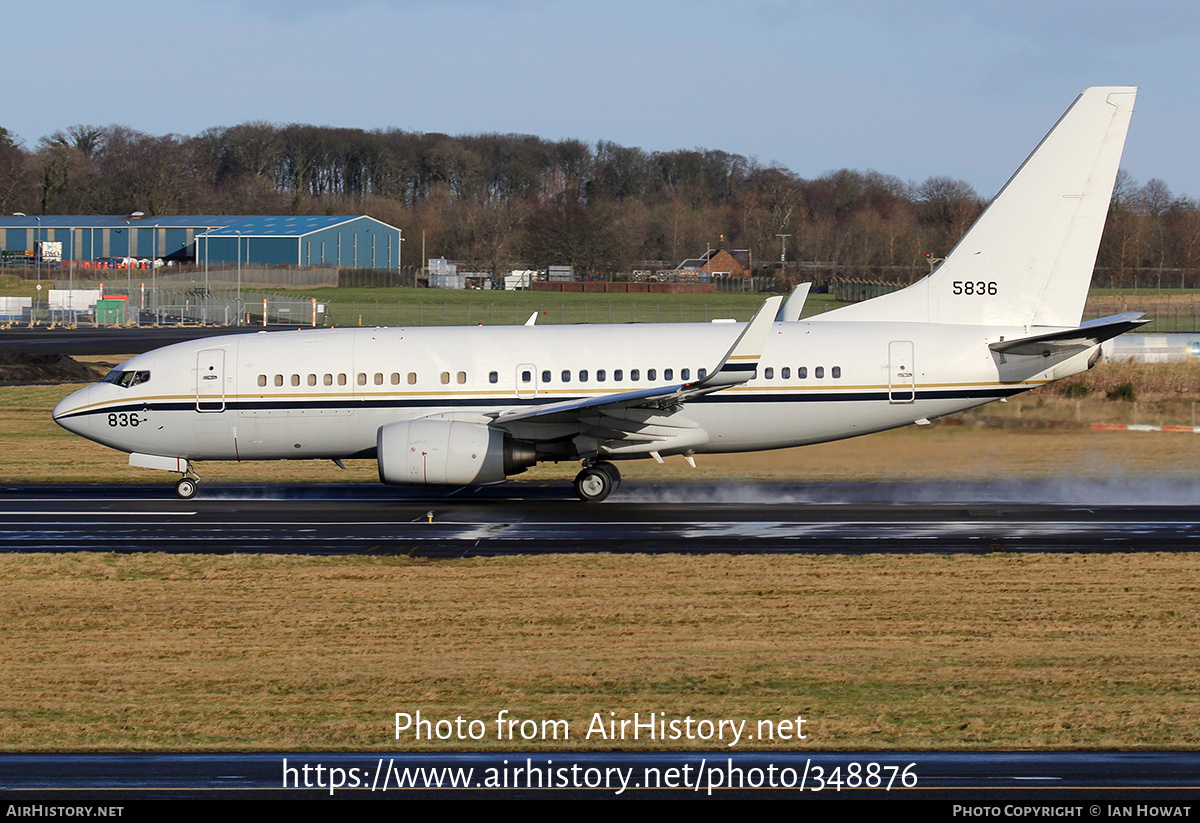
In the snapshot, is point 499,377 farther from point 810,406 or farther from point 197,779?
point 197,779

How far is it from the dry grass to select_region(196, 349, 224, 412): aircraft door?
257 inches

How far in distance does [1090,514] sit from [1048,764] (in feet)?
46.4

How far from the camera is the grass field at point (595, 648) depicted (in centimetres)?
1145

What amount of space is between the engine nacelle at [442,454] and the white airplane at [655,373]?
62 millimetres

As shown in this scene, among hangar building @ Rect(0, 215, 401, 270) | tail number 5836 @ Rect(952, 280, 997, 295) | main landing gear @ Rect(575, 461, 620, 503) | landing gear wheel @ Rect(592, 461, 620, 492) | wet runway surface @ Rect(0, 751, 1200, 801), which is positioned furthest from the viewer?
hangar building @ Rect(0, 215, 401, 270)

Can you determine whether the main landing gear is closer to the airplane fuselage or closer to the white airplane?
the white airplane

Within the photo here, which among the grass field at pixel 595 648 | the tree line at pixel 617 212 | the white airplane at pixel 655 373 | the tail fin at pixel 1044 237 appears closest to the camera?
the grass field at pixel 595 648

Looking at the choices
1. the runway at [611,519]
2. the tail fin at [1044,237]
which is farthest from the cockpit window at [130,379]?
the tail fin at [1044,237]

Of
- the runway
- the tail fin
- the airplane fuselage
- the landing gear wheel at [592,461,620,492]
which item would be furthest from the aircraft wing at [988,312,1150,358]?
the landing gear wheel at [592,461,620,492]

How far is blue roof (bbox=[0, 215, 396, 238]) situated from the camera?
403 feet

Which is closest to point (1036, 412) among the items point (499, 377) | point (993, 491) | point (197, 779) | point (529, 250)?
point (993, 491)

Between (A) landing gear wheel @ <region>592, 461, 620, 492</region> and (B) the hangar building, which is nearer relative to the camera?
(A) landing gear wheel @ <region>592, 461, 620, 492</region>

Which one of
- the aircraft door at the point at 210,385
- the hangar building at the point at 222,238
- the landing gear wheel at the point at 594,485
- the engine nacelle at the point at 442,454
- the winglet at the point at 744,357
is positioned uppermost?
the hangar building at the point at 222,238

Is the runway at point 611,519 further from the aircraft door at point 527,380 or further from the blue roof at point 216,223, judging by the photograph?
the blue roof at point 216,223
